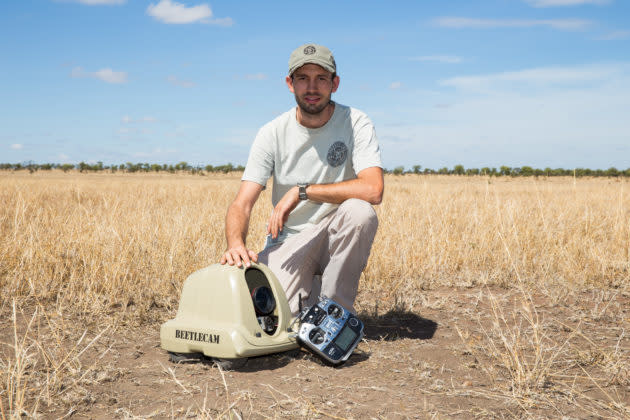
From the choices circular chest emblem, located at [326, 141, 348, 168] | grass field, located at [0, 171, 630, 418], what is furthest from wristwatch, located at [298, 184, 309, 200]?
grass field, located at [0, 171, 630, 418]

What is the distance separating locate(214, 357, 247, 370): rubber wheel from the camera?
8.87 ft

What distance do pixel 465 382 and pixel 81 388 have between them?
1961 millimetres

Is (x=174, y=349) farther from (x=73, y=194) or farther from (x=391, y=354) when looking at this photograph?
(x=73, y=194)

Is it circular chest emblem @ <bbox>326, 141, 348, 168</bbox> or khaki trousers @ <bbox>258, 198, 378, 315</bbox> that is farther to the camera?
circular chest emblem @ <bbox>326, 141, 348, 168</bbox>

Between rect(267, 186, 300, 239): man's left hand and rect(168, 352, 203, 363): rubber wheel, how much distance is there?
0.88m

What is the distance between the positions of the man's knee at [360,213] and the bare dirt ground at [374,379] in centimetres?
80

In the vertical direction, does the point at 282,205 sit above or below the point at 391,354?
above

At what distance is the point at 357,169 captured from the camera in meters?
3.29

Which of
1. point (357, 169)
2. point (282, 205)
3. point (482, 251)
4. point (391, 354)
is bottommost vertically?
point (391, 354)

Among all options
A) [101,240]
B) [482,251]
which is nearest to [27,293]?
[101,240]

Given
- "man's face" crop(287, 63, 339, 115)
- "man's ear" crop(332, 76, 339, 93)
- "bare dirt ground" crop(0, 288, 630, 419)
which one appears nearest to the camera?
"bare dirt ground" crop(0, 288, 630, 419)

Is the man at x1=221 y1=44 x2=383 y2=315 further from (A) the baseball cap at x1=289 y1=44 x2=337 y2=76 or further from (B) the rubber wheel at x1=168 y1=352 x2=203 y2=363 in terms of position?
(B) the rubber wheel at x1=168 y1=352 x2=203 y2=363

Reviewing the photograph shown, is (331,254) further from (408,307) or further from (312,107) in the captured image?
(408,307)

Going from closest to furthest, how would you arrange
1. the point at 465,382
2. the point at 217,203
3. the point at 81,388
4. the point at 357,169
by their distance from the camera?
the point at 81,388, the point at 465,382, the point at 357,169, the point at 217,203
